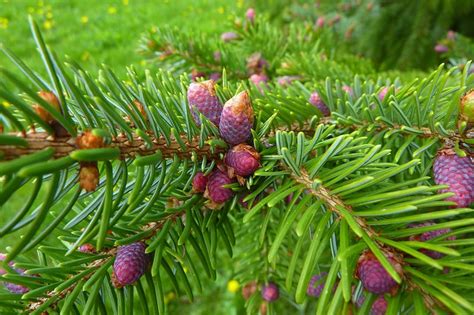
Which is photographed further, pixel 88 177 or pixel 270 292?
pixel 270 292

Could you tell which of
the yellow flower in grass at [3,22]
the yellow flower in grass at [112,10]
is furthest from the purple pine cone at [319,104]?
the yellow flower in grass at [112,10]

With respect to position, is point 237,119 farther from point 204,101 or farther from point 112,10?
point 112,10

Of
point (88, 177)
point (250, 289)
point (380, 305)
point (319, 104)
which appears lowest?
point (250, 289)

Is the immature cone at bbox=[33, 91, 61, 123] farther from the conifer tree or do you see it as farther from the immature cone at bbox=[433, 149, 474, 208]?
the immature cone at bbox=[433, 149, 474, 208]

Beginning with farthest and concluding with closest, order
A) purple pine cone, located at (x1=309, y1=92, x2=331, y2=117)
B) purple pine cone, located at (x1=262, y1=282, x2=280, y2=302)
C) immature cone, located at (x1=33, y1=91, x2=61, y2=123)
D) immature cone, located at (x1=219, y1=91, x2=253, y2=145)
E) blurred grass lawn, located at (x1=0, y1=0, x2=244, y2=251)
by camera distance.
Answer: blurred grass lawn, located at (x1=0, y1=0, x2=244, y2=251) → purple pine cone, located at (x1=262, y1=282, x2=280, y2=302) → purple pine cone, located at (x1=309, y1=92, x2=331, y2=117) → immature cone, located at (x1=219, y1=91, x2=253, y2=145) → immature cone, located at (x1=33, y1=91, x2=61, y2=123)

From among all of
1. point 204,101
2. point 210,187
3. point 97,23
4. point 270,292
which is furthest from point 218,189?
point 97,23

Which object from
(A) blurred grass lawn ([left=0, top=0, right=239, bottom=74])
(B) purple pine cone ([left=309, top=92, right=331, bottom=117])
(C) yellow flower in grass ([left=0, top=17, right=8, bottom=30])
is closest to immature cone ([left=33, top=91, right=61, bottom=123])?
(B) purple pine cone ([left=309, top=92, right=331, bottom=117])

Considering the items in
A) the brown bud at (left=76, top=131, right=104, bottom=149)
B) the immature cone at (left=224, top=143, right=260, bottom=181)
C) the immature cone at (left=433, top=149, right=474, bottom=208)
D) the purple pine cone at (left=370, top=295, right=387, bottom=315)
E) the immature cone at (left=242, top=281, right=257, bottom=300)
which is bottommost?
the immature cone at (left=242, top=281, right=257, bottom=300)
